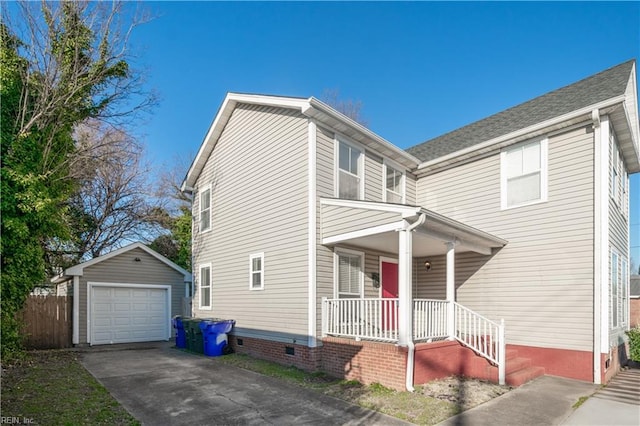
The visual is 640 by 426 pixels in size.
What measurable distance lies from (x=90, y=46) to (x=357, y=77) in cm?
1434

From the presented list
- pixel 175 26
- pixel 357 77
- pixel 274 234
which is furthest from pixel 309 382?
pixel 357 77

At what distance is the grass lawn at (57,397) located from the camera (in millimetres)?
5152

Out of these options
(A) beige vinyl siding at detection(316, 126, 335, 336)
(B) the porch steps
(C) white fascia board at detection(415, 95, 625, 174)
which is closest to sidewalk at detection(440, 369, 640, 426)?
(B) the porch steps

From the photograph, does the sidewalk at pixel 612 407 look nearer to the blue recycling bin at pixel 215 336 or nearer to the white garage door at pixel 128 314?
the blue recycling bin at pixel 215 336

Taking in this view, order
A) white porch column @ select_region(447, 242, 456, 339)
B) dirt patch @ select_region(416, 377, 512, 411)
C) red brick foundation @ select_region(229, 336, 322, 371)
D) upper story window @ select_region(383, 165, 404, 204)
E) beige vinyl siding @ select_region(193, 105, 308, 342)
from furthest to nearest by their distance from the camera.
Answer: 1. upper story window @ select_region(383, 165, 404, 204)
2. beige vinyl siding @ select_region(193, 105, 308, 342)
3. red brick foundation @ select_region(229, 336, 322, 371)
4. white porch column @ select_region(447, 242, 456, 339)
5. dirt patch @ select_region(416, 377, 512, 411)

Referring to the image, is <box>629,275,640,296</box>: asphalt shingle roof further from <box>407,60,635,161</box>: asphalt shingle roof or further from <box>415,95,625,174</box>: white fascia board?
<box>415,95,625,174</box>: white fascia board

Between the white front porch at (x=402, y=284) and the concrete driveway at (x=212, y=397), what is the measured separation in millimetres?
1777

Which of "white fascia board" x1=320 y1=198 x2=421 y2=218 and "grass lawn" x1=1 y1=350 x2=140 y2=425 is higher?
"white fascia board" x1=320 y1=198 x2=421 y2=218

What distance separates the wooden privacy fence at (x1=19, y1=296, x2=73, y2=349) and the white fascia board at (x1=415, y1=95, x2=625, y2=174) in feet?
41.1

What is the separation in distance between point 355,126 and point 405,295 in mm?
4295

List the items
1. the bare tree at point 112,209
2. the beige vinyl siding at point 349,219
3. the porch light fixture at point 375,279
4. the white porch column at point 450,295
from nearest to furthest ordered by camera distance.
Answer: the beige vinyl siding at point 349,219 → the white porch column at point 450,295 → the porch light fixture at point 375,279 → the bare tree at point 112,209

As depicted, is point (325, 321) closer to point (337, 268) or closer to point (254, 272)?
point (337, 268)

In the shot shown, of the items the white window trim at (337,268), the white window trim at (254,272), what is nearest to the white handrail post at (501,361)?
the white window trim at (337,268)

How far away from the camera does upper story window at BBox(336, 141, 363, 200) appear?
9.66 m
